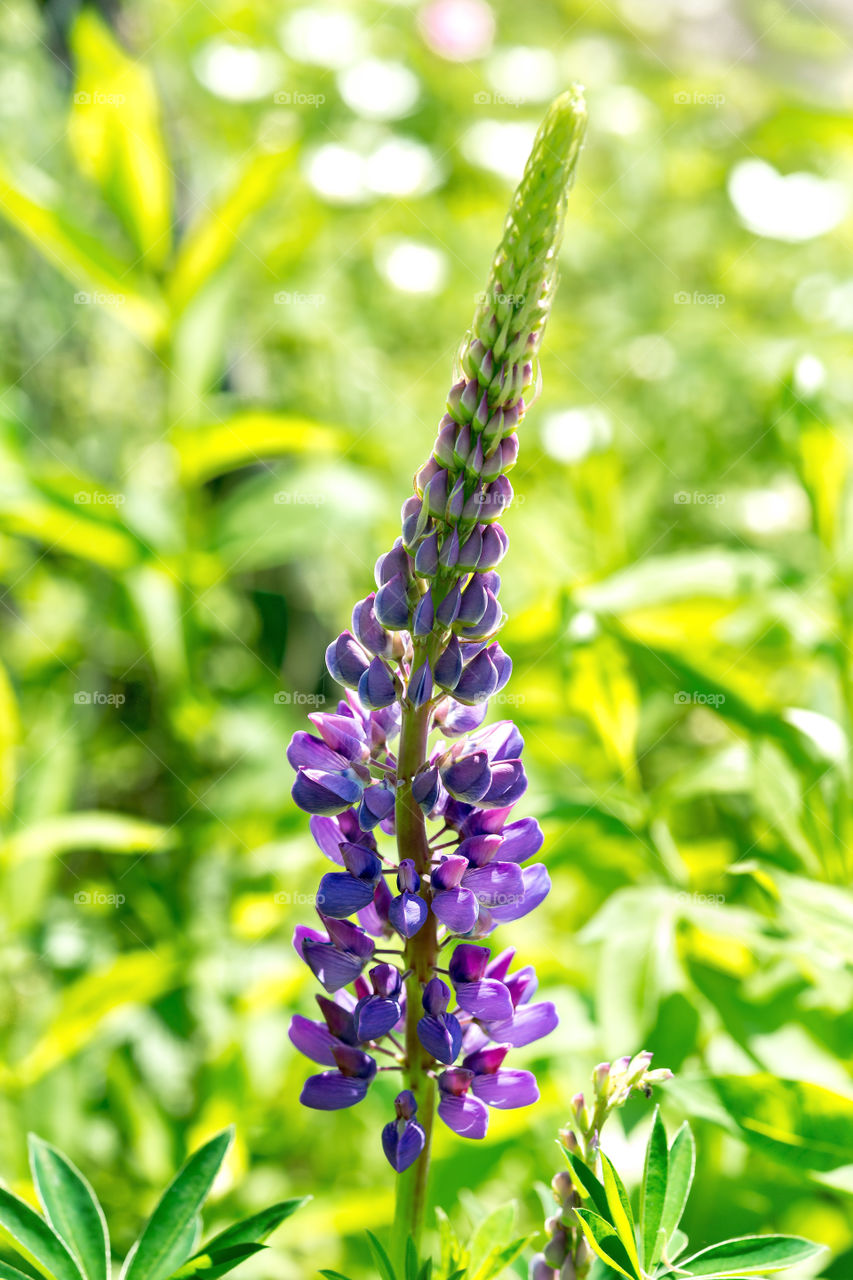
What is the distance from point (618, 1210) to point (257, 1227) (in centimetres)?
31

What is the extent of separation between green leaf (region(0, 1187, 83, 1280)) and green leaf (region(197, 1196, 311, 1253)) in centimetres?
12

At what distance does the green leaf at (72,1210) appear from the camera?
37.6 inches

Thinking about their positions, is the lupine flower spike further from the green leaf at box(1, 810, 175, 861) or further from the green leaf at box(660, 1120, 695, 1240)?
the green leaf at box(1, 810, 175, 861)

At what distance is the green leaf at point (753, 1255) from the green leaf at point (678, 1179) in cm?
3

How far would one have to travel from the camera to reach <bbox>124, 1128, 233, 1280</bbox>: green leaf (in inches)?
37.2

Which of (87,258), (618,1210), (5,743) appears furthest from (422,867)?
(87,258)

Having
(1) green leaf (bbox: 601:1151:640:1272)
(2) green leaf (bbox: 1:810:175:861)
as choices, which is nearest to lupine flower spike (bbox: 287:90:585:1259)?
(1) green leaf (bbox: 601:1151:640:1272)

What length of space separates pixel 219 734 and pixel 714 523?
142cm

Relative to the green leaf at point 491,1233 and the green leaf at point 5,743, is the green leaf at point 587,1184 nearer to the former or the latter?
the green leaf at point 491,1233

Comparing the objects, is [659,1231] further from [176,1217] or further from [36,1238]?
[36,1238]

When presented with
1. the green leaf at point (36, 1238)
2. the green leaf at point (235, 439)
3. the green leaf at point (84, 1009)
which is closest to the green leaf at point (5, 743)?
the green leaf at point (84, 1009)

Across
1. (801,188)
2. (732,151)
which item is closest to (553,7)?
(732,151)

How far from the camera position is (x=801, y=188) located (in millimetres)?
3428

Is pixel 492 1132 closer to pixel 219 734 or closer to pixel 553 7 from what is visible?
pixel 219 734
